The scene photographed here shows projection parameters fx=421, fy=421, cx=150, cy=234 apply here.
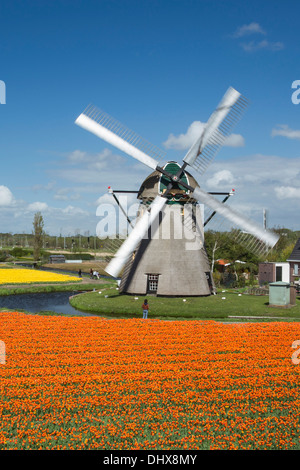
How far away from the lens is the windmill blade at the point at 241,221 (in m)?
26.9

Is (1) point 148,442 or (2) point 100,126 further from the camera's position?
(2) point 100,126

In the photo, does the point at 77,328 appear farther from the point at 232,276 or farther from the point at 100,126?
the point at 232,276

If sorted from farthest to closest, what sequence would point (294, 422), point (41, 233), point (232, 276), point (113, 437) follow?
point (41, 233) < point (232, 276) < point (294, 422) < point (113, 437)

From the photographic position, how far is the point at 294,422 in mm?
10344

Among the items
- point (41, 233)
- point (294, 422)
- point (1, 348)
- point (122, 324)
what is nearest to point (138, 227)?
point (122, 324)

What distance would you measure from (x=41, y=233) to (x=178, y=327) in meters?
67.9

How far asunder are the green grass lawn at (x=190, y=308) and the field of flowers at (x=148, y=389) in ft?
18.5

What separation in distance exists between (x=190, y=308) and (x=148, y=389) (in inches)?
572

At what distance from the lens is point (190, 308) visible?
26.9 metres

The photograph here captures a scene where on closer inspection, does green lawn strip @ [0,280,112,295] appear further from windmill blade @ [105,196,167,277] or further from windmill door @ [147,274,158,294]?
windmill blade @ [105,196,167,277]

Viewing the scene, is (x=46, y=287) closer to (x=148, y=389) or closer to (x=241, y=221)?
(x=241, y=221)

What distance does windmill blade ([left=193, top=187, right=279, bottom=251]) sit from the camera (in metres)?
26.9

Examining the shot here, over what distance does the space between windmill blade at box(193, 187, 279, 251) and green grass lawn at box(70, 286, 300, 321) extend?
4.19m
